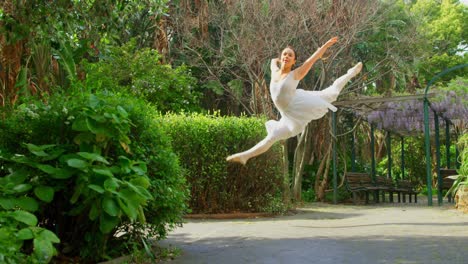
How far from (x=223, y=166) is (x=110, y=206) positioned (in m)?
7.77

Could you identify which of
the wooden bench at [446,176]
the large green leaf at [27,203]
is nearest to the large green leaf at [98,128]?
the large green leaf at [27,203]

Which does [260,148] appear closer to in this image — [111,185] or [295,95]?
[295,95]

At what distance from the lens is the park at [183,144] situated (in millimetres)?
6129

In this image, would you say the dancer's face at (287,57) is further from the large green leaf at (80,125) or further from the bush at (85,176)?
the large green leaf at (80,125)

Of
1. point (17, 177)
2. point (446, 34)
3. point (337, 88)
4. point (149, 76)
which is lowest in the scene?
point (17, 177)

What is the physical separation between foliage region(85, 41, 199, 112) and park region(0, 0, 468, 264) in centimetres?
5

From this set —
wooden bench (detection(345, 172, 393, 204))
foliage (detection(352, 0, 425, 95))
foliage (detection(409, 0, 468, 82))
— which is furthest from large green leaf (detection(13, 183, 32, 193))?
foliage (detection(409, 0, 468, 82))

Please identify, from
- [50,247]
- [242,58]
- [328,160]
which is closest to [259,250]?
[50,247]

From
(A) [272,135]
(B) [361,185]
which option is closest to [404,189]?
(B) [361,185]

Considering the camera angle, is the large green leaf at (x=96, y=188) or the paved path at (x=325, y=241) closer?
the large green leaf at (x=96, y=188)

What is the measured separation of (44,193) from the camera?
591cm

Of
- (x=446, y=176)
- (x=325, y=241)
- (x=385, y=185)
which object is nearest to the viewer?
(x=325, y=241)

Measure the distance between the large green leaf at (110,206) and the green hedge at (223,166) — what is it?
7277mm

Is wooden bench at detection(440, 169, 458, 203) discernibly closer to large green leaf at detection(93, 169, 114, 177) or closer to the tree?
the tree
